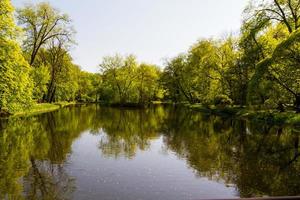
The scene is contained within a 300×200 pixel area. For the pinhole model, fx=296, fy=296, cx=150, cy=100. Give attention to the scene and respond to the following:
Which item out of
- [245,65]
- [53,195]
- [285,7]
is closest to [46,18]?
[245,65]

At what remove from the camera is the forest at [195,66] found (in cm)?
3428

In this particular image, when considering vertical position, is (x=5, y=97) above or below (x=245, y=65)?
below

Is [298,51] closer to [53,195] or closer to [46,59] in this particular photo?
[53,195]

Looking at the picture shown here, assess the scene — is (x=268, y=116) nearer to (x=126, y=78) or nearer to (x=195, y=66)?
(x=195, y=66)

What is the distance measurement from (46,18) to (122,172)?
46974 millimetres

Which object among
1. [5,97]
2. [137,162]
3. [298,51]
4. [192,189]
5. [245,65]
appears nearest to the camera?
[192,189]

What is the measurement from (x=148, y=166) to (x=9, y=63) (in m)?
→ 24.8

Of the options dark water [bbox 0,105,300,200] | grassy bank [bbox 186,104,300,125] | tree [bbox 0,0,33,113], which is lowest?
dark water [bbox 0,105,300,200]

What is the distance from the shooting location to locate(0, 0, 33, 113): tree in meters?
33.8

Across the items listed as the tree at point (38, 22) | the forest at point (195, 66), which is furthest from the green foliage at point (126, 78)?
the tree at point (38, 22)

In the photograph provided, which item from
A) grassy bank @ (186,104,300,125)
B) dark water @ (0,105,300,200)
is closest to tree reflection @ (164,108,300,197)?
dark water @ (0,105,300,200)

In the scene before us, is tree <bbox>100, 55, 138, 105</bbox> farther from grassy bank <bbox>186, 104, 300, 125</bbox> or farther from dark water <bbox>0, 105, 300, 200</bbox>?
dark water <bbox>0, 105, 300, 200</bbox>

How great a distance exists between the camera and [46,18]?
5497cm

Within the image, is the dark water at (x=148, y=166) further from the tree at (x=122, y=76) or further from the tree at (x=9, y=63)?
the tree at (x=122, y=76)
